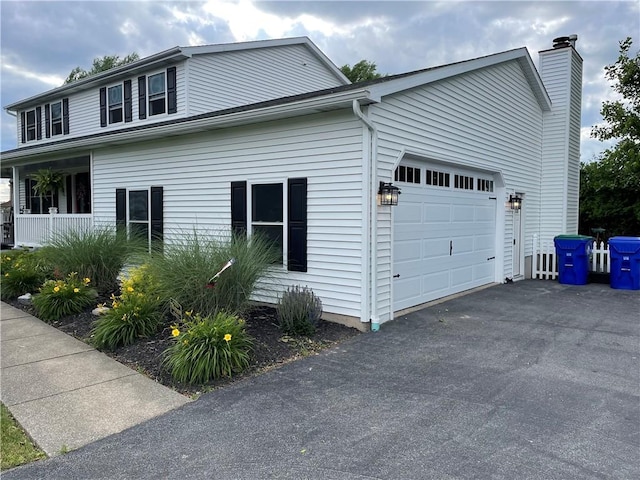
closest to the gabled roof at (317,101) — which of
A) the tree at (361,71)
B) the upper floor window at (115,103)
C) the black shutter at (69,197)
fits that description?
the upper floor window at (115,103)

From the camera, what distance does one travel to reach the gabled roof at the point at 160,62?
1182 cm

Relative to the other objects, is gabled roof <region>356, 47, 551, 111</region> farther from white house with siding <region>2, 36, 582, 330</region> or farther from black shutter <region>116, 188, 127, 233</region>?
black shutter <region>116, 188, 127, 233</region>

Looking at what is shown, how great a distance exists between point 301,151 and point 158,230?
4009 mm

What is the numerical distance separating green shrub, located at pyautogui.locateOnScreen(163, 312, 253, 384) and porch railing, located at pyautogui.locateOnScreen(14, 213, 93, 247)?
732 cm

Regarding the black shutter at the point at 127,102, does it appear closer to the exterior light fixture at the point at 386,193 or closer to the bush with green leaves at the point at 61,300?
the bush with green leaves at the point at 61,300

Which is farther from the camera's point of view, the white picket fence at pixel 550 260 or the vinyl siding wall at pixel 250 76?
the vinyl siding wall at pixel 250 76

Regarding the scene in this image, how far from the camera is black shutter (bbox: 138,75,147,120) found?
503 inches

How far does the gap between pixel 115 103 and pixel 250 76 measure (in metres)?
4.26

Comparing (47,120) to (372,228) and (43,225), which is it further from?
(372,228)

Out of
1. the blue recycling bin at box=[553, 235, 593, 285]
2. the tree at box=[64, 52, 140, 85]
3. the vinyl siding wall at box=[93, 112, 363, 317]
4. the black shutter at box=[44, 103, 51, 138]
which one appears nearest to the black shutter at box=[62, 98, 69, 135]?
the black shutter at box=[44, 103, 51, 138]

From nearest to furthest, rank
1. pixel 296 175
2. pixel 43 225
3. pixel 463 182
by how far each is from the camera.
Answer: pixel 296 175, pixel 463 182, pixel 43 225

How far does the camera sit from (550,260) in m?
11.3

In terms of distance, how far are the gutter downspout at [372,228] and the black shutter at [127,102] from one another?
32.3ft

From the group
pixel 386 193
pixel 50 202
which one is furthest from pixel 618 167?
pixel 50 202
